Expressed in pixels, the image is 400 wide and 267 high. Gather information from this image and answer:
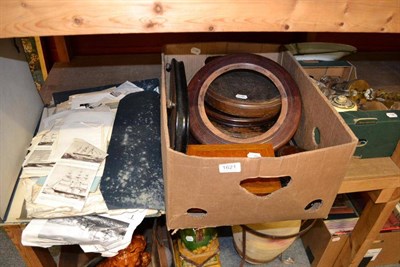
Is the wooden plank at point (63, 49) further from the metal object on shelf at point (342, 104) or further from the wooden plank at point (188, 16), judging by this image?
the metal object on shelf at point (342, 104)

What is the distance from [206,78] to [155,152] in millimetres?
263

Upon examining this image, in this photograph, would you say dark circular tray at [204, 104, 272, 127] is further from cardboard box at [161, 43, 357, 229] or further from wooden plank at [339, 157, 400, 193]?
wooden plank at [339, 157, 400, 193]

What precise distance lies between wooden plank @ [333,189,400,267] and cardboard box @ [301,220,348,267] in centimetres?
3

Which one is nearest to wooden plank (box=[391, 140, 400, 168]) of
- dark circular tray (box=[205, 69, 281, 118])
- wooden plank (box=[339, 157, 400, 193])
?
wooden plank (box=[339, 157, 400, 193])

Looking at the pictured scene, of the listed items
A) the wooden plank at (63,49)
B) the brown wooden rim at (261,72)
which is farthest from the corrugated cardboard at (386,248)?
the wooden plank at (63,49)

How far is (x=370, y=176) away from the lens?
2.91ft

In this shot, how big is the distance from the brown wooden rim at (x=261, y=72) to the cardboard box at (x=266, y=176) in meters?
0.06

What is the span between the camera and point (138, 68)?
1.30 m

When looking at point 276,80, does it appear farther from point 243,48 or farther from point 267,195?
point 267,195

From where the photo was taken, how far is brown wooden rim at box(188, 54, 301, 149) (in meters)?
0.87

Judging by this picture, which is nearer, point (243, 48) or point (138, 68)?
point (243, 48)


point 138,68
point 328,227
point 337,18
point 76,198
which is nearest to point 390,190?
point 328,227

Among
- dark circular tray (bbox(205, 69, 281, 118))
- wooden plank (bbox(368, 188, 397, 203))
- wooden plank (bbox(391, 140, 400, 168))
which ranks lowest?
wooden plank (bbox(368, 188, 397, 203))

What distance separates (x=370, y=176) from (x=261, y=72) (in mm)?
423
